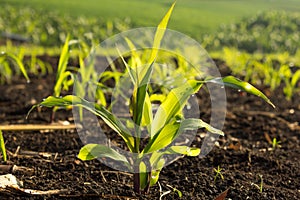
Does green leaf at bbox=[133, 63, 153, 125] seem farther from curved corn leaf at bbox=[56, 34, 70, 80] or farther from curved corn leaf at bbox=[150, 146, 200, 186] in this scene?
curved corn leaf at bbox=[56, 34, 70, 80]

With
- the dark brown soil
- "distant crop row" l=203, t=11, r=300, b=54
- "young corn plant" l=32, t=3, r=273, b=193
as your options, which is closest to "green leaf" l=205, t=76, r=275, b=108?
"young corn plant" l=32, t=3, r=273, b=193

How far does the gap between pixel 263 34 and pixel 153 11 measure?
460 centimetres

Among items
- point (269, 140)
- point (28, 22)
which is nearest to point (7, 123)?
point (269, 140)

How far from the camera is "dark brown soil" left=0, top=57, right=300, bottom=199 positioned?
1.91m

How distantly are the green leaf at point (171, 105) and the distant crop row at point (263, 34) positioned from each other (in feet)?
31.5

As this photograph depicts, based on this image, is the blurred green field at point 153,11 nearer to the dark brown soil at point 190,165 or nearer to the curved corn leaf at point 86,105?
the dark brown soil at point 190,165

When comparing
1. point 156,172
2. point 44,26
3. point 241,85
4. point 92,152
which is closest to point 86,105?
point 92,152

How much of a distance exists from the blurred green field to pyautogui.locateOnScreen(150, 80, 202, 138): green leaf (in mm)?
→ 11179

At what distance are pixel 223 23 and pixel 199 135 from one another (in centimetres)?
1234

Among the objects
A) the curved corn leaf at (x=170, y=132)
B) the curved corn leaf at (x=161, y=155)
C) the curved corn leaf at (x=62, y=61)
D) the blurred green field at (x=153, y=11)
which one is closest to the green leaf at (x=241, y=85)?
the curved corn leaf at (x=170, y=132)

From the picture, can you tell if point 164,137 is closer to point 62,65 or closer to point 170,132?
point 170,132

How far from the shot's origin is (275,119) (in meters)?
3.67

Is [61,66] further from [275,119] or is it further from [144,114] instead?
[275,119]

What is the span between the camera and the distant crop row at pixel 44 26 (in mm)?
11008
